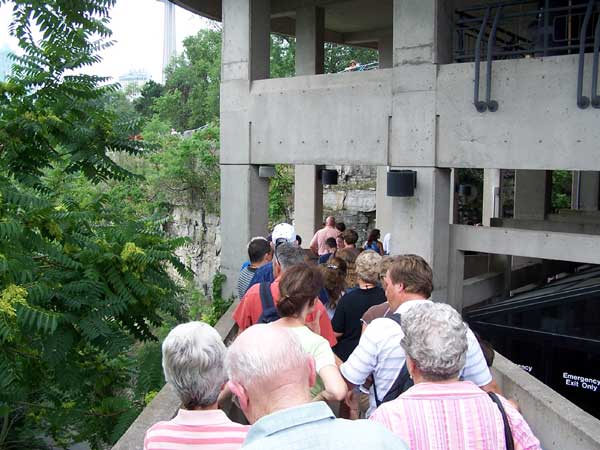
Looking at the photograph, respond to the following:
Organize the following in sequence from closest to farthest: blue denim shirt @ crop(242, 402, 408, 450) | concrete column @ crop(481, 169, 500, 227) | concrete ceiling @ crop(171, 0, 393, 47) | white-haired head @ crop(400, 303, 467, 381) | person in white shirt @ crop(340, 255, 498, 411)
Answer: blue denim shirt @ crop(242, 402, 408, 450)
white-haired head @ crop(400, 303, 467, 381)
person in white shirt @ crop(340, 255, 498, 411)
concrete ceiling @ crop(171, 0, 393, 47)
concrete column @ crop(481, 169, 500, 227)

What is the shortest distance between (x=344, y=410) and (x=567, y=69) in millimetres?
5910

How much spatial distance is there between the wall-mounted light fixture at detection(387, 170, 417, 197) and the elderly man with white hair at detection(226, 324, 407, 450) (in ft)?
23.7

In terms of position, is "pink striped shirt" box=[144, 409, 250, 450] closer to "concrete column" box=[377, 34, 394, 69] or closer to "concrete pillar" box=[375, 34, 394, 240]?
"concrete pillar" box=[375, 34, 394, 240]

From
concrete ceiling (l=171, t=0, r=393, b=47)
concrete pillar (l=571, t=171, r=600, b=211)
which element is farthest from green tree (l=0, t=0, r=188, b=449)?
concrete pillar (l=571, t=171, r=600, b=211)

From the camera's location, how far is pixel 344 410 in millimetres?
4277

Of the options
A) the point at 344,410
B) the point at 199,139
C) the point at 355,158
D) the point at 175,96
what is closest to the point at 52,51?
the point at 344,410

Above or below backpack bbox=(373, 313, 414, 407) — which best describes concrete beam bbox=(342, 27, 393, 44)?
above

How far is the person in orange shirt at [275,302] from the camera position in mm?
4465

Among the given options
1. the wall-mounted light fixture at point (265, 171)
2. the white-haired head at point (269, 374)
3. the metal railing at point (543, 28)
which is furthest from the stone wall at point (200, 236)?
the white-haired head at point (269, 374)

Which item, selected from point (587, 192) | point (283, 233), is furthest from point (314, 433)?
point (587, 192)

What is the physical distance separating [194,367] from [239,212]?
31.7 ft

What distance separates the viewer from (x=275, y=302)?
4.61 meters

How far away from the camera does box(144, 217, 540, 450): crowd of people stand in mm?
1887

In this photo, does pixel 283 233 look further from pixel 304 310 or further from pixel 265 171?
pixel 265 171
